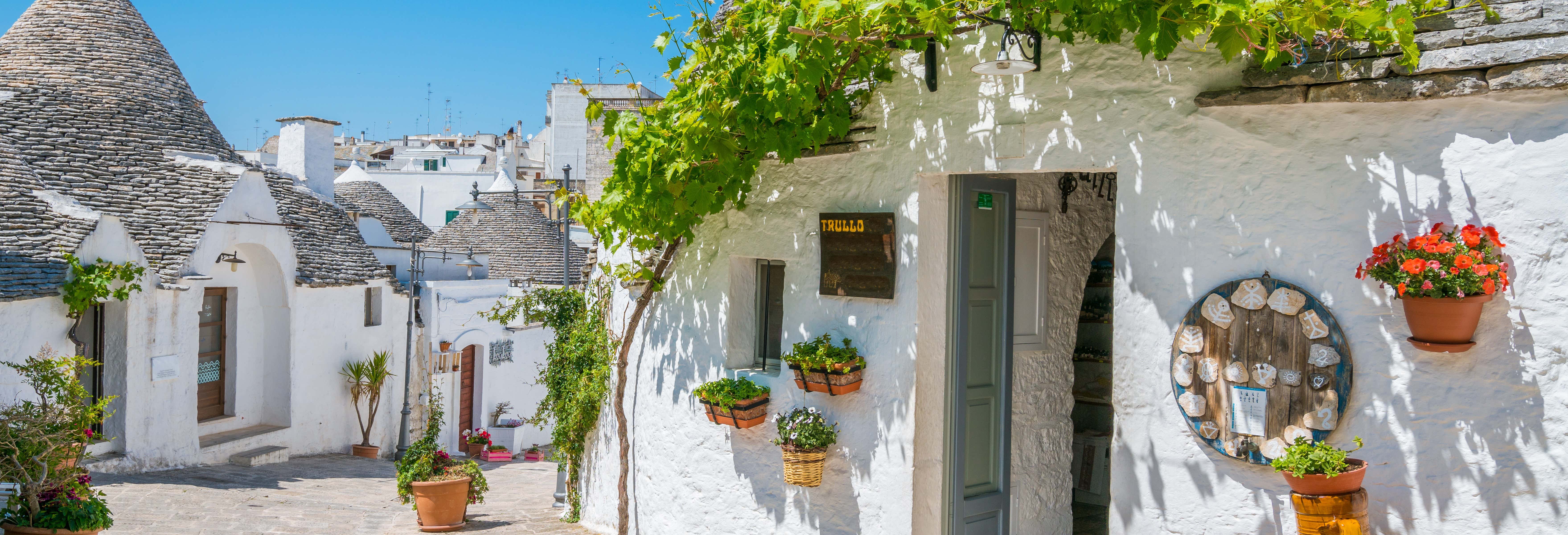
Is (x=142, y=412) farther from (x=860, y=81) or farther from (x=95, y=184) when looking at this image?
(x=860, y=81)

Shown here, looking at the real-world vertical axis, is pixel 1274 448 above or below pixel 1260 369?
below

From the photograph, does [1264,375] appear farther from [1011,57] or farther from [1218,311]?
[1011,57]

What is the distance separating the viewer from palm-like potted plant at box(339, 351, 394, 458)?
16375mm

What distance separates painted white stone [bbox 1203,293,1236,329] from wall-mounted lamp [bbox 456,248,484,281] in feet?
64.1

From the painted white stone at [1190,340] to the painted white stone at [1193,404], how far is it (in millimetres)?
182

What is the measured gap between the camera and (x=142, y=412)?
11898 mm

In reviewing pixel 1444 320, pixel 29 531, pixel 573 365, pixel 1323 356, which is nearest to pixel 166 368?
pixel 29 531

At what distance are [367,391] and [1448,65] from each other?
16.4 meters

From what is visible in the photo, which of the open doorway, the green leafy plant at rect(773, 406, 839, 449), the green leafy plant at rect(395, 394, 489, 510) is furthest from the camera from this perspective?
the green leafy plant at rect(395, 394, 489, 510)

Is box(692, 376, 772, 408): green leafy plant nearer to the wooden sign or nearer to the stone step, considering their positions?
the wooden sign

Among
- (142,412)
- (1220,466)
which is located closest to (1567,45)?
(1220,466)

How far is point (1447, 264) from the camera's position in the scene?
3.38 m

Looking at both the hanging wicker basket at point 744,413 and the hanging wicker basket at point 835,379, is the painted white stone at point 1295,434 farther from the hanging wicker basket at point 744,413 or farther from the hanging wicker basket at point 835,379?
the hanging wicker basket at point 744,413

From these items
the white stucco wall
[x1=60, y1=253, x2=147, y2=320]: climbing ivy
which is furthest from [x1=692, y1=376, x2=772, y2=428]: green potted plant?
[x1=60, y1=253, x2=147, y2=320]: climbing ivy
